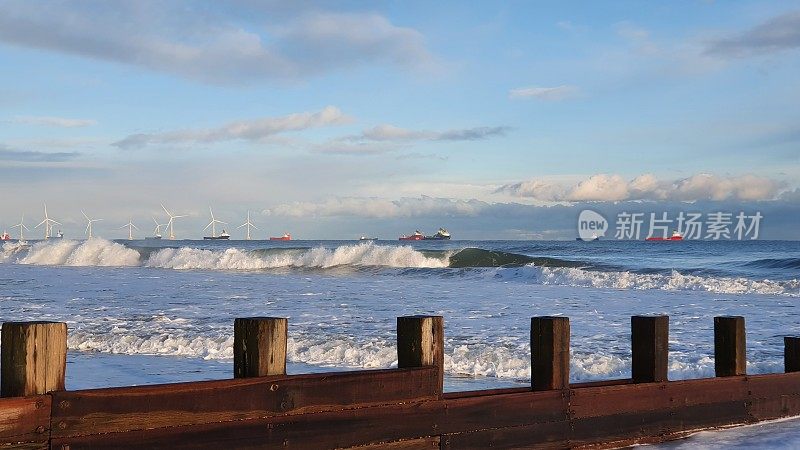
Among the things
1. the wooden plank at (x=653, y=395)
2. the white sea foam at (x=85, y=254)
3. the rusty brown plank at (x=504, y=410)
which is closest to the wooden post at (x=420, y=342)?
the rusty brown plank at (x=504, y=410)

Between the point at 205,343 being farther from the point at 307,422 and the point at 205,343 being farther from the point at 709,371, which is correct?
the point at 307,422

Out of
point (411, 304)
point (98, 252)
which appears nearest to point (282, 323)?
point (411, 304)

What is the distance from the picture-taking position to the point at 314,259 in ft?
152

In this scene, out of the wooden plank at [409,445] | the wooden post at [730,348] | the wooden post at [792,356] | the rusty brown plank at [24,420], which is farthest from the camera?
the wooden post at [792,356]

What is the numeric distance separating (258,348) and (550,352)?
1.90 meters

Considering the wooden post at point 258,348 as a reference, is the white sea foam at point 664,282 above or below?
below

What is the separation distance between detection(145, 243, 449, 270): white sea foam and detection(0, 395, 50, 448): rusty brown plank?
4026cm

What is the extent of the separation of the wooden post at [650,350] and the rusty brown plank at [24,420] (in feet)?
12.1

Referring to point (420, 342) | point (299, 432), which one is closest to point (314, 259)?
point (420, 342)

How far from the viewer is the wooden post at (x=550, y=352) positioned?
487 cm

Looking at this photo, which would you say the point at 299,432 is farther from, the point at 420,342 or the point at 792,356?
the point at 792,356

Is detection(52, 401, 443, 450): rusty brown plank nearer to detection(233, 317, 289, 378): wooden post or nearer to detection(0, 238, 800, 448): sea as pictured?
detection(233, 317, 289, 378): wooden post

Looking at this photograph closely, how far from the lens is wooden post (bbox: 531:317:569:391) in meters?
4.87

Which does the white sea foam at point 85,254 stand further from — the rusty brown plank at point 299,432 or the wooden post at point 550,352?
the rusty brown plank at point 299,432
